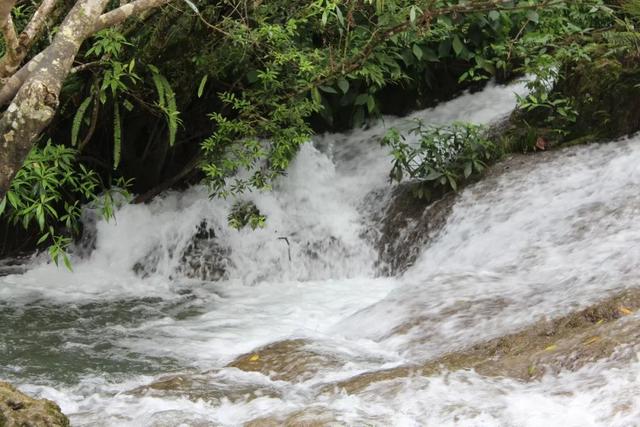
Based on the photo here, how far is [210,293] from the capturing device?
274 inches

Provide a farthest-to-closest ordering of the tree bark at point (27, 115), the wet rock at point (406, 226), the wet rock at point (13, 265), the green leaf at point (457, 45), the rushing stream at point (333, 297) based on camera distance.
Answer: the green leaf at point (457, 45) < the wet rock at point (13, 265) < the wet rock at point (406, 226) < the tree bark at point (27, 115) < the rushing stream at point (333, 297)

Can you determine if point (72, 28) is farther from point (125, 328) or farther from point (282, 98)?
point (282, 98)

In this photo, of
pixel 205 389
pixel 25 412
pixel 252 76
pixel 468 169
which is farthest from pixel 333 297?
pixel 25 412

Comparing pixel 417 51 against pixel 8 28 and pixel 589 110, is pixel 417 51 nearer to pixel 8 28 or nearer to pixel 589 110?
pixel 589 110

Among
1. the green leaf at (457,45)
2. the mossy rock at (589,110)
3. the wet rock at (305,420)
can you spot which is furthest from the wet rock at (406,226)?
the wet rock at (305,420)

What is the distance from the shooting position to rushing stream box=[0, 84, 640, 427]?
12.4 ft

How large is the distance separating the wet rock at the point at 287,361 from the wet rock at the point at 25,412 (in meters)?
1.31

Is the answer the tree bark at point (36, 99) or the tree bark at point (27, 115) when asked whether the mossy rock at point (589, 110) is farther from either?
the tree bark at point (27, 115)

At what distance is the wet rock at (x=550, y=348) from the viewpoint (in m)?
3.83

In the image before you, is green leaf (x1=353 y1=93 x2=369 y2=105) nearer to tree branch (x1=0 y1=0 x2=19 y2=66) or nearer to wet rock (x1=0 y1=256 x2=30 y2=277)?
wet rock (x1=0 y1=256 x2=30 y2=277)

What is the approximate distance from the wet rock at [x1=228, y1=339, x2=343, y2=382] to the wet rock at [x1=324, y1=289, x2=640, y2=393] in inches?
12.5

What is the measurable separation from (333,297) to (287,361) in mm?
1934

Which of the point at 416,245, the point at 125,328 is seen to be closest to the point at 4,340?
the point at 125,328

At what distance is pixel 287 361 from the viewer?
15.1 ft
